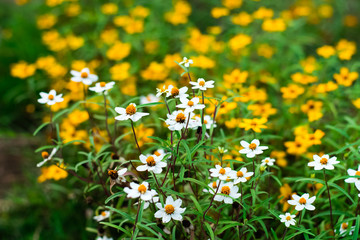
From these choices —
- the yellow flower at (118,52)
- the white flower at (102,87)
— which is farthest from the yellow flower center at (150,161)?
the yellow flower at (118,52)

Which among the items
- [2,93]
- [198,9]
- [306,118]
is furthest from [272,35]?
[2,93]

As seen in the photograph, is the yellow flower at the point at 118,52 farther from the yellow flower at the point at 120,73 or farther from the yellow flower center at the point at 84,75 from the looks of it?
the yellow flower center at the point at 84,75

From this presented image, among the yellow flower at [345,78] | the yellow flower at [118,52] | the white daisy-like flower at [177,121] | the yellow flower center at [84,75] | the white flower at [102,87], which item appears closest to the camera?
the white daisy-like flower at [177,121]

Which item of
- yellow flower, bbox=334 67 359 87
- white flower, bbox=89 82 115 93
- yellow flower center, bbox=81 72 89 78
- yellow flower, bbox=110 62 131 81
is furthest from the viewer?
yellow flower, bbox=110 62 131 81

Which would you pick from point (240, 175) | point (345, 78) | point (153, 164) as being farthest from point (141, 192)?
point (345, 78)

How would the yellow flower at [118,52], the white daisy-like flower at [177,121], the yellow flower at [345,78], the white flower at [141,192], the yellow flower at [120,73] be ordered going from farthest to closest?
the yellow flower at [118,52]
the yellow flower at [120,73]
the yellow flower at [345,78]
the white daisy-like flower at [177,121]
the white flower at [141,192]

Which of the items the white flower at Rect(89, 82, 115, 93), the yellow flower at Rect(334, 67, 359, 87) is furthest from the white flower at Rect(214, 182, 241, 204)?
the yellow flower at Rect(334, 67, 359, 87)

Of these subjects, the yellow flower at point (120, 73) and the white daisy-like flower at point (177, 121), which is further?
the yellow flower at point (120, 73)

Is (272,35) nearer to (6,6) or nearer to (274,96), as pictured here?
(274,96)

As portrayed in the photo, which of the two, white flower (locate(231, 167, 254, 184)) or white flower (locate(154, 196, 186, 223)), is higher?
white flower (locate(231, 167, 254, 184))

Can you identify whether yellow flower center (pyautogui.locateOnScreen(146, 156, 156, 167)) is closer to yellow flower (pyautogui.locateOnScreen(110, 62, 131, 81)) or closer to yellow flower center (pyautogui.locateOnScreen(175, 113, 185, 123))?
yellow flower center (pyautogui.locateOnScreen(175, 113, 185, 123))

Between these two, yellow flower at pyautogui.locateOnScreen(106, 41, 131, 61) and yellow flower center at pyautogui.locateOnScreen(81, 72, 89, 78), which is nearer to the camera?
yellow flower center at pyautogui.locateOnScreen(81, 72, 89, 78)
